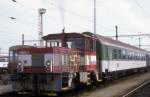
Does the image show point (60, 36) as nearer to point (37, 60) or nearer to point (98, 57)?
point (37, 60)

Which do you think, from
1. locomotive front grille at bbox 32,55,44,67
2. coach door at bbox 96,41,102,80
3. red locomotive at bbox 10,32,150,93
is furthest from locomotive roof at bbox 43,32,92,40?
coach door at bbox 96,41,102,80

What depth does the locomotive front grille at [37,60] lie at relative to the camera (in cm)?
1762

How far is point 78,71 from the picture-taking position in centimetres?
1966

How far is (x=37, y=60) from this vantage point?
1780 cm

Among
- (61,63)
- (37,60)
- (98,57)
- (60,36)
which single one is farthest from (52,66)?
(98,57)

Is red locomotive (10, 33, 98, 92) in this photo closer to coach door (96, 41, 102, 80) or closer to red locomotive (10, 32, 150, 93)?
red locomotive (10, 32, 150, 93)

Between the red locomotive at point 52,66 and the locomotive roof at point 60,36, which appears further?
the locomotive roof at point 60,36

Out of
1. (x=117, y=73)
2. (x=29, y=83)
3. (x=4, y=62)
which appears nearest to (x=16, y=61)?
(x=29, y=83)

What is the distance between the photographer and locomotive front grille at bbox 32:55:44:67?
1762cm

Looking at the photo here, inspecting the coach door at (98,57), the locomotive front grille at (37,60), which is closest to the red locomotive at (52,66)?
the locomotive front grille at (37,60)

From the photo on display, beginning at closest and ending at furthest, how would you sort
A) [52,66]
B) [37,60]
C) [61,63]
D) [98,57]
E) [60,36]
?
[52,66]
[37,60]
[61,63]
[60,36]
[98,57]

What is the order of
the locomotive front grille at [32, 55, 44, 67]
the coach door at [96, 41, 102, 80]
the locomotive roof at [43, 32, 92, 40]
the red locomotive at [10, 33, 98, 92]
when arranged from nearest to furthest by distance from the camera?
the red locomotive at [10, 33, 98, 92]
the locomotive front grille at [32, 55, 44, 67]
the locomotive roof at [43, 32, 92, 40]
the coach door at [96, 41, 102, 80]

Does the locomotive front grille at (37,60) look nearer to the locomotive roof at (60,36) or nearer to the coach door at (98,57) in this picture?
the locomotive roof at (60,36)

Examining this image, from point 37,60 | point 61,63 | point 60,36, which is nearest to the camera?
point 37,60
